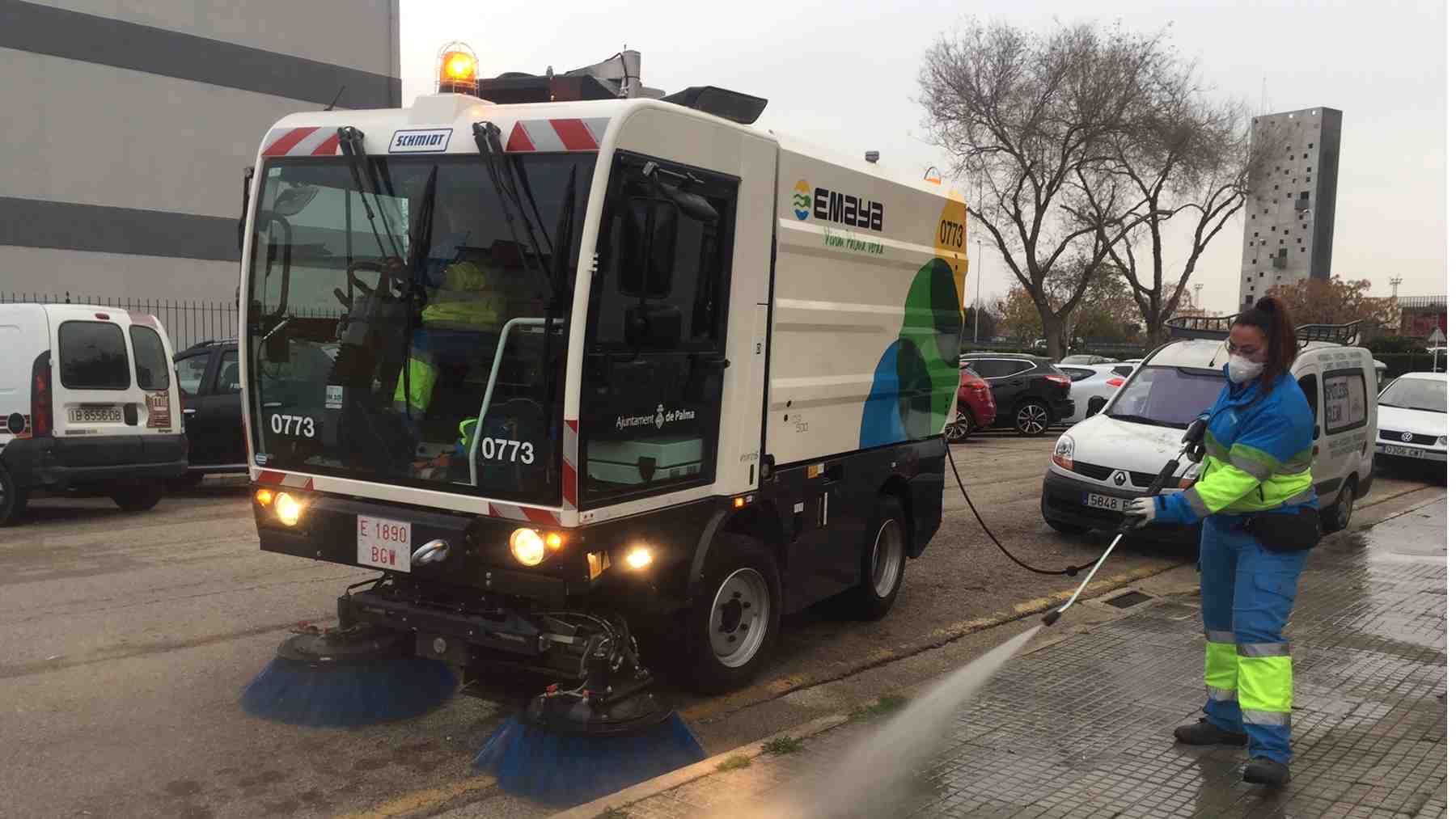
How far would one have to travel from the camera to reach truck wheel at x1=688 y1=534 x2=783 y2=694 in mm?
5168

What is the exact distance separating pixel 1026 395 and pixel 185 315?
16.2 meters

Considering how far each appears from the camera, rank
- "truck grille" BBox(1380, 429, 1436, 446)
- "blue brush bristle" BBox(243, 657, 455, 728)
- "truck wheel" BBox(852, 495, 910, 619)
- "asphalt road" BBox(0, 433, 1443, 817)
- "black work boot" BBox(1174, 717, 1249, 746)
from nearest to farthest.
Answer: "asphalt road" BBox(0, 433, 1443, 817), "black work boot" BBox(1174, 717, 1249, 746), "blue brush bristle" BBox(243, 657, 455, 728), "truck wheel" BBox(852, 495, 910, 619), "truck grille" BBox(1380, 429, 1436, 446)

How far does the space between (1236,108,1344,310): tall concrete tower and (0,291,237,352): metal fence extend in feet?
62.6

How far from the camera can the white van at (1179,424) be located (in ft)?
31.3

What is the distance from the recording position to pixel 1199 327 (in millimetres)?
11852

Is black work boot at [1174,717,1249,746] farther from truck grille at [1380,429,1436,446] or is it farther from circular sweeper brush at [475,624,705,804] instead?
truck grille at [1380,429,1436,446]

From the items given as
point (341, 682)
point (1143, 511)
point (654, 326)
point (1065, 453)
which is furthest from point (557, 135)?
point (1065, 453)

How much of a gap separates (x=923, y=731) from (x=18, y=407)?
330 inches

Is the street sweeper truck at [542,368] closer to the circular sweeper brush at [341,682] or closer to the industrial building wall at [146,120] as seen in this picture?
the circular sweeper brush at [341,682]

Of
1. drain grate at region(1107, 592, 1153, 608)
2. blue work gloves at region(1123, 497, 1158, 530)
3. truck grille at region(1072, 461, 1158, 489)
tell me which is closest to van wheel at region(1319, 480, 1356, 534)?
truck grille at region(1072, 461, 1158, 489)

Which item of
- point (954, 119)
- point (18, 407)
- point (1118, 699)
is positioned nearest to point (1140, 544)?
point (1118, 699)

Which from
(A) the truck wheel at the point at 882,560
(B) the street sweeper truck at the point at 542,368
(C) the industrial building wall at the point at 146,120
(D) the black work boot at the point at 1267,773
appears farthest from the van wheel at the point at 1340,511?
(C) the industrial building wall at the point at 146,120

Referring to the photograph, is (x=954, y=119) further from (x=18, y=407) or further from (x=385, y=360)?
(x=385, y=360)

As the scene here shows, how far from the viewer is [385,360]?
4.72m
